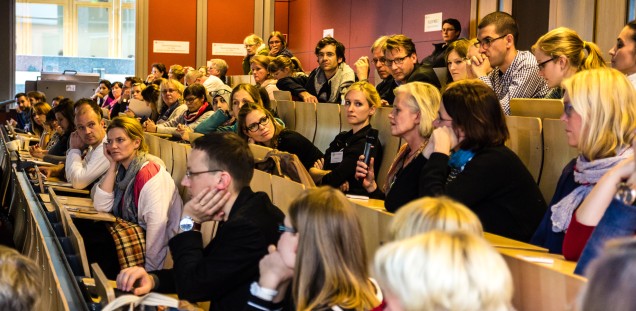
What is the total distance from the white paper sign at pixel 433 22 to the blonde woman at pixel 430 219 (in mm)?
7038

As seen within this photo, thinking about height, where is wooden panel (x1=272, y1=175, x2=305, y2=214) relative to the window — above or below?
below

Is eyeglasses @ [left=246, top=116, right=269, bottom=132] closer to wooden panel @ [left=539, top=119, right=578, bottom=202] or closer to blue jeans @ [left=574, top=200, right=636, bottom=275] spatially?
wooden panel @ [left=539, top=119, right=578, bottom=202]

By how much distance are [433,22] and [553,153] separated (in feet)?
18.1

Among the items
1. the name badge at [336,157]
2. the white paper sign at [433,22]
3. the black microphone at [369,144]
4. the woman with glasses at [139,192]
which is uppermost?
the white paper sign at [433,22]

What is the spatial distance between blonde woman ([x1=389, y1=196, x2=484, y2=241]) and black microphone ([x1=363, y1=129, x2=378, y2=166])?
2682 mm

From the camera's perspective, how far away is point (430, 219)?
179 centimetres

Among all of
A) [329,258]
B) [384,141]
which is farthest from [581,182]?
[384,141]

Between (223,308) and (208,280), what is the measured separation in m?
0.13

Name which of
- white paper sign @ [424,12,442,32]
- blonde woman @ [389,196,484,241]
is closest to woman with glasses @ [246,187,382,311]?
blonde woman @ [389,196,484,241]

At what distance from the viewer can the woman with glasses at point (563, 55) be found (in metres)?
3.89

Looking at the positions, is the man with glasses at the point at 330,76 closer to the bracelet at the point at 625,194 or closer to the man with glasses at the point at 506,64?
the man with glasses at the point at 506,64

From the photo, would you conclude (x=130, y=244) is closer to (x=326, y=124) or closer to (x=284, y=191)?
(x=284, y=191)

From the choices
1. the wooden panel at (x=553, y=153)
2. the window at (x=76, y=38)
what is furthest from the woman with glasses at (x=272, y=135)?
the window at (x=76, y=38)

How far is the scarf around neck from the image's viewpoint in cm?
241
